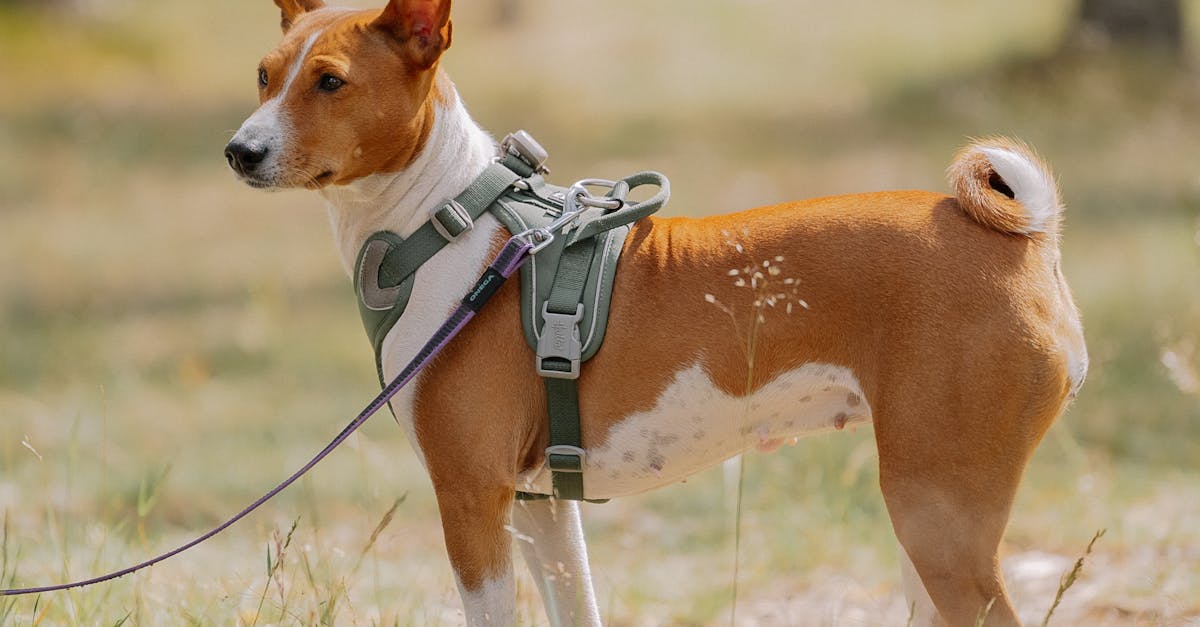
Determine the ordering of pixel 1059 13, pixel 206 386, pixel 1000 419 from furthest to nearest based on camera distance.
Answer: pixel 1059 13
pixel 206 386
pixel 1000 419

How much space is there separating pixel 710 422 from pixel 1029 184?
93 centimetres

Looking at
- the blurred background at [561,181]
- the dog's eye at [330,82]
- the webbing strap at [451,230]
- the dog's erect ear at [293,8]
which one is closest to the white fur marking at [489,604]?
the blurred background at [561,181]

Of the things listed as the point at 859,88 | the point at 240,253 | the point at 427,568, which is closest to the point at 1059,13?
the point at 859,88

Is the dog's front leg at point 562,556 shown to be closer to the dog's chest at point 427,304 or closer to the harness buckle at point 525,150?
the dog's chest at point 427,304

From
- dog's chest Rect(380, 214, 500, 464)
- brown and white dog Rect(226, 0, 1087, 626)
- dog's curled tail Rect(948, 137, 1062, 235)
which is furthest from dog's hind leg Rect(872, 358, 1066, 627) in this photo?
dog's chest Rect(380, 214, 500, 464)

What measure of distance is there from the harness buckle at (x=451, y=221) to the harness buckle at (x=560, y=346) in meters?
0.33

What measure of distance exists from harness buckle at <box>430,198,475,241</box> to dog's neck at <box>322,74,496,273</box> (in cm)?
5

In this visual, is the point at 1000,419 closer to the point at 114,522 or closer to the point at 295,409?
the point at 114,522

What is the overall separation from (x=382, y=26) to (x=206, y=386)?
5300 millimetres

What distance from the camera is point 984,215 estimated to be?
2.96m

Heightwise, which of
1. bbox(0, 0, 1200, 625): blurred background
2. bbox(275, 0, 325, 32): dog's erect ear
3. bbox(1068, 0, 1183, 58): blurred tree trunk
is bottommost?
bbox(0, 0, 1200, 625): blurred background

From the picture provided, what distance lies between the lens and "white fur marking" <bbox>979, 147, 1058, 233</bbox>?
9.77 ft

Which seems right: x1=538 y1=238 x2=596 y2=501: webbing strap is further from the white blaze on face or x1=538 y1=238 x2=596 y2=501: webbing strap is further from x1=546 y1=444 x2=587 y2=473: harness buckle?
the white blaze on face

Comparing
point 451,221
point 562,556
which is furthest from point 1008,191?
point 562,556
